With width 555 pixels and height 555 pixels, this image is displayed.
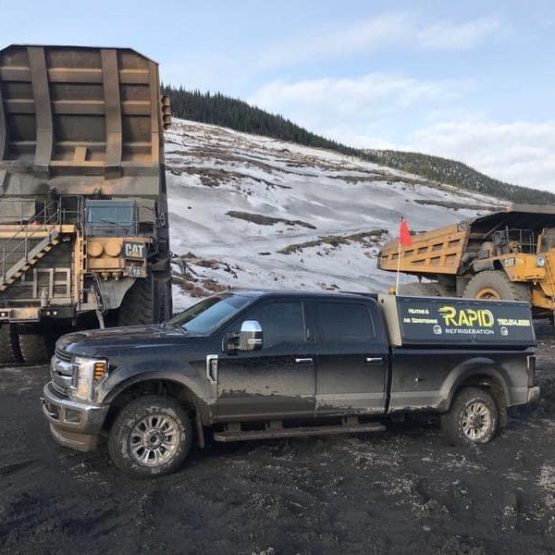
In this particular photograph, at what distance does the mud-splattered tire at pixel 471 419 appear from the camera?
638 cm

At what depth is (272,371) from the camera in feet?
18.4

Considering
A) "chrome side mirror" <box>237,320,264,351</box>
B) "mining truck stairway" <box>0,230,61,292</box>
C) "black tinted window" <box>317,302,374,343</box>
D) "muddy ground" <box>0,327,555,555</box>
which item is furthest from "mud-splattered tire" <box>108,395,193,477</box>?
"mining truck stairway" <box>0,230,61,292</box>

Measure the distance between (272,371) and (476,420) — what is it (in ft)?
7.78

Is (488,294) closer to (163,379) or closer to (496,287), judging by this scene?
(496,287)

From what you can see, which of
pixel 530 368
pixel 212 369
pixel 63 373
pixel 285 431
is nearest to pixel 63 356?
pixel 63 373

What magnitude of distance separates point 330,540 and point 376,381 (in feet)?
6.93

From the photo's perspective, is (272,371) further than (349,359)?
No

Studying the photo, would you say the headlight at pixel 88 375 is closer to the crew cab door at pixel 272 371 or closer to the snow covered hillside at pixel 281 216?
the crew cab door at pixel 272 371

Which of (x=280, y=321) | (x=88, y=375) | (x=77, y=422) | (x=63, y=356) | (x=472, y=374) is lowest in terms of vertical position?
(x=77, y=422)

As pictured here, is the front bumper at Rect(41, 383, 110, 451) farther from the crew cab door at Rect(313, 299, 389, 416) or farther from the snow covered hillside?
the snow covered hillside

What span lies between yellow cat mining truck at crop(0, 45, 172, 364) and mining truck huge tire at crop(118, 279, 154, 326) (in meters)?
0.02

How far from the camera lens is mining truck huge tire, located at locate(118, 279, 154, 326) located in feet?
30.7

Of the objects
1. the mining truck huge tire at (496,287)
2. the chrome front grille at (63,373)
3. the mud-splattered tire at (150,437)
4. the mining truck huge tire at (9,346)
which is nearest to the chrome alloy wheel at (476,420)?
the mud-splattered tire at (150,437)

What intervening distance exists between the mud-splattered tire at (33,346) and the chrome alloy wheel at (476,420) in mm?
6818
